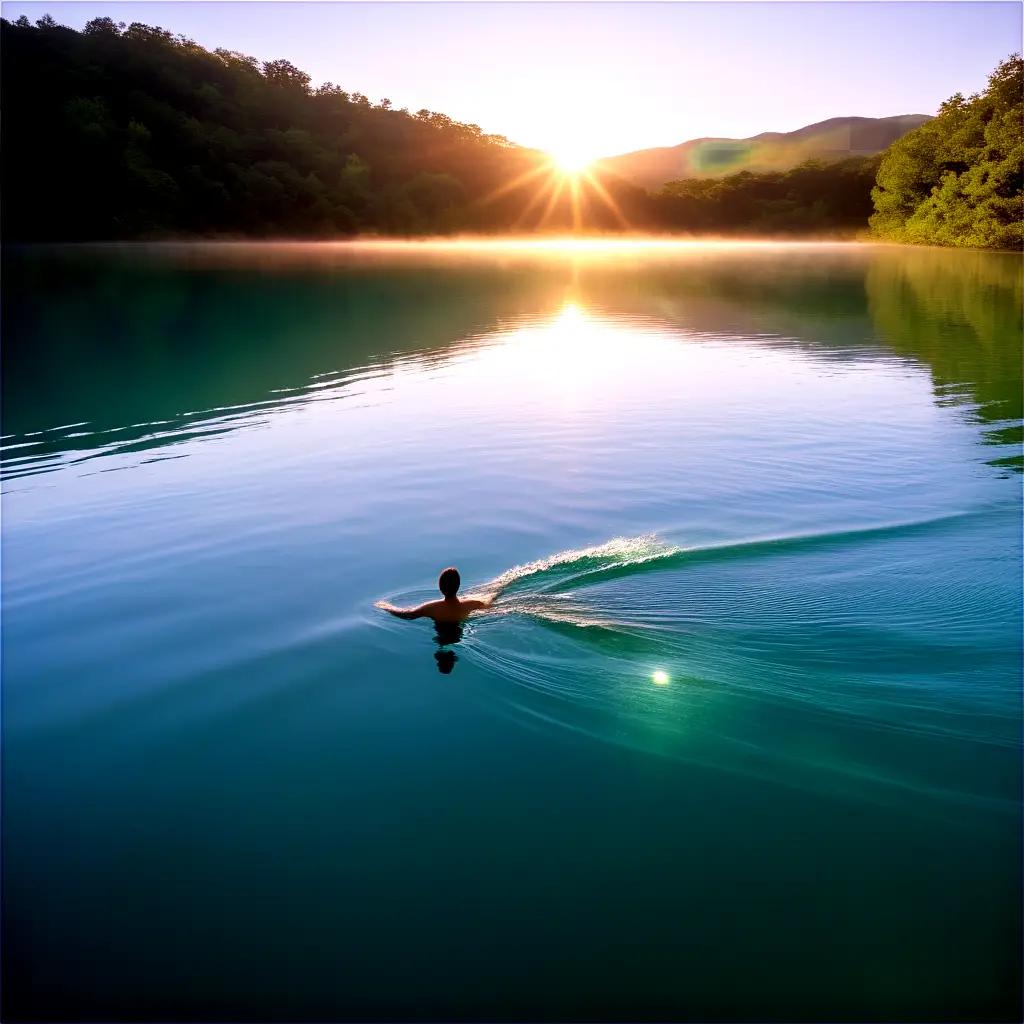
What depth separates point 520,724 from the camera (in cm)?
787

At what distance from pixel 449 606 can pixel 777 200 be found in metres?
147

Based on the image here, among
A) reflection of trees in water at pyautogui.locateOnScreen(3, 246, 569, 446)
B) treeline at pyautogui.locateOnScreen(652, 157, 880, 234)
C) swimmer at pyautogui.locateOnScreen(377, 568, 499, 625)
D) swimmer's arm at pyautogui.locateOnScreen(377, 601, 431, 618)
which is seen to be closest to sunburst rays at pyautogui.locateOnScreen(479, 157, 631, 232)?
treeline at pyautogui.locateOnScreen(652, 157, 880, 234)

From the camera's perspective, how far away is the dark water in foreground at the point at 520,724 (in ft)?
17.8

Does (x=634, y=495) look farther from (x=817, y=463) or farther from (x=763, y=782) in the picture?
(x=763, y=782)

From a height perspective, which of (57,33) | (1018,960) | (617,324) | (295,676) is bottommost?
(1018,960)

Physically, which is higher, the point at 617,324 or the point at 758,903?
the point at 617,324

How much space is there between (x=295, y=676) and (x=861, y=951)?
559cm

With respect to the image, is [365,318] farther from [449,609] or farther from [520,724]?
[520,724]

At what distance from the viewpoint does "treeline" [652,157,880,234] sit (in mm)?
130750

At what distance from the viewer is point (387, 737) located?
778 centimetres

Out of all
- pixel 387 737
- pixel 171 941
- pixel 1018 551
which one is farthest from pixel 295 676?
pixel 1018 551

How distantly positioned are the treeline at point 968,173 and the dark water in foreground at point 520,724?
68.2 m

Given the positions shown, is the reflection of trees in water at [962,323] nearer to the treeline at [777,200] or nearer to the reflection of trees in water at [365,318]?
the reflection of trees in water at [365,318]

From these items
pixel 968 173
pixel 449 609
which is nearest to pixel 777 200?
pixel 968 173
